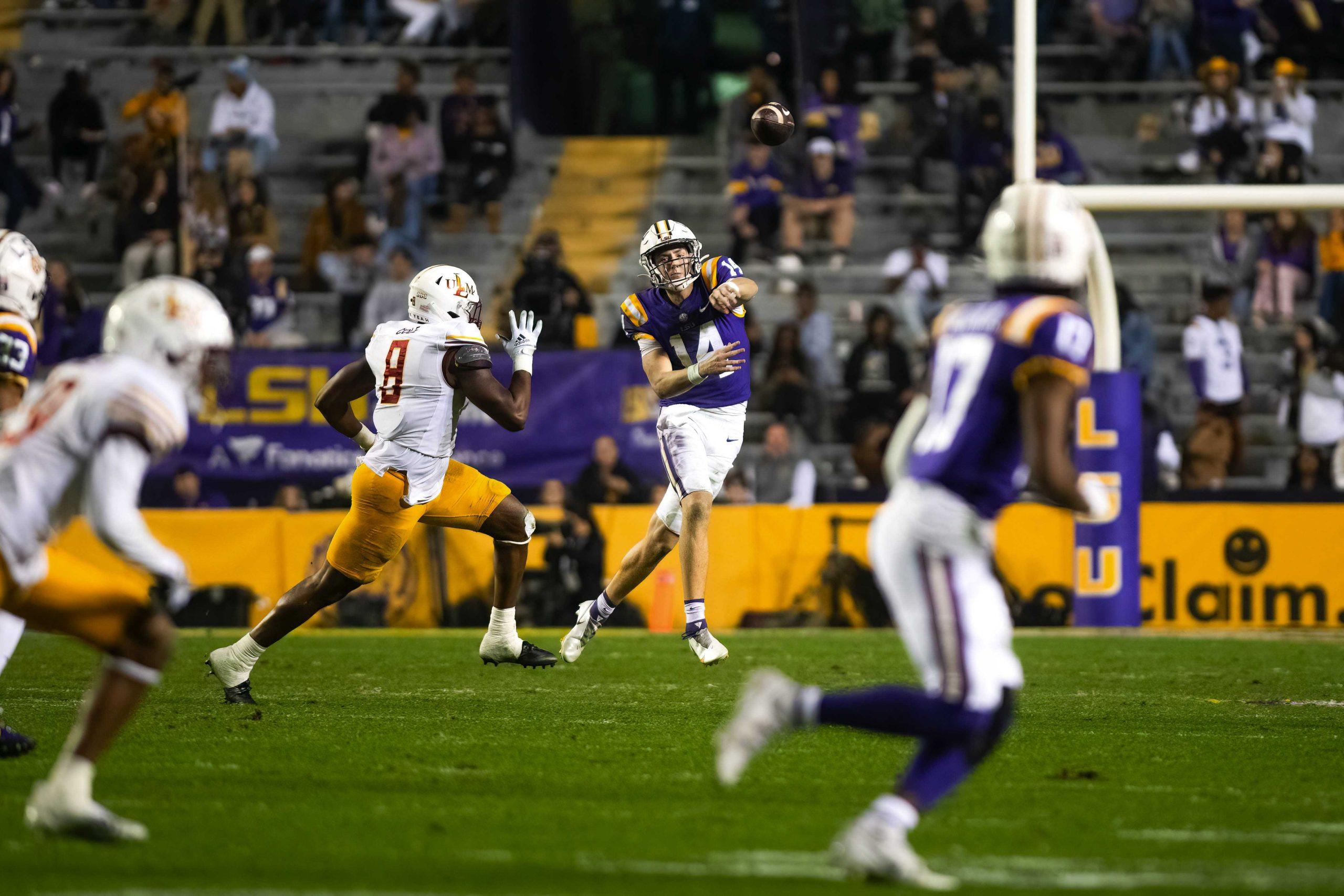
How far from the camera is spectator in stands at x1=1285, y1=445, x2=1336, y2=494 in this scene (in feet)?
47.8

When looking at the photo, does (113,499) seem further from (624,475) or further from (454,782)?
(624,475)

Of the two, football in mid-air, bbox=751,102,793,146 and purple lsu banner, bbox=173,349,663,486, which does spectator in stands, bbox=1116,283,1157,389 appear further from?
football in mid-air, bbox=751,102,793,146

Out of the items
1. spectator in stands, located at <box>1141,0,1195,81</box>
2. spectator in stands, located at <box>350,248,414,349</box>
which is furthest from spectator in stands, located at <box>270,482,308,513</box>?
spectator in stands, located at <box>1141,0,1195,81</box>

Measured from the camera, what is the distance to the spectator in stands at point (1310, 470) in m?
14.6

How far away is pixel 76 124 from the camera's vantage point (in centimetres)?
1802

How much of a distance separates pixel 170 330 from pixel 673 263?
4.48 meters

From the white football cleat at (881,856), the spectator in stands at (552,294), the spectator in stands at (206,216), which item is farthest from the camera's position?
the spectator in stands at (206,216)

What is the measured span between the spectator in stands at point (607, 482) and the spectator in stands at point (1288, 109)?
25.5 ft

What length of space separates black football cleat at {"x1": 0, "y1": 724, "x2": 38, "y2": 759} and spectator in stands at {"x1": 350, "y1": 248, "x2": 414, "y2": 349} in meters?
9.64

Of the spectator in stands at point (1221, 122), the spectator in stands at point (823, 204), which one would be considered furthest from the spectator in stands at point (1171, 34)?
the spectator in stands at point (823, 204)

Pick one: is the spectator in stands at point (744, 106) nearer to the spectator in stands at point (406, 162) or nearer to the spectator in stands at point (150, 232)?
the spectator in stands at point (406, 162)

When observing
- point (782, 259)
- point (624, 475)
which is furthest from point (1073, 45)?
point (624, 475)

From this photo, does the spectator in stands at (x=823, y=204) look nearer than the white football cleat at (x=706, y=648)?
No

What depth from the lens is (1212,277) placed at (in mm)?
16844
